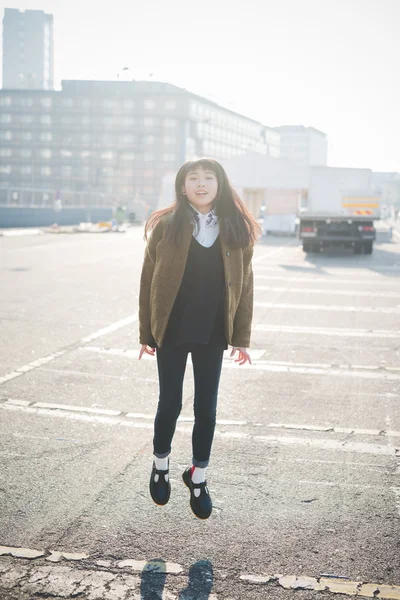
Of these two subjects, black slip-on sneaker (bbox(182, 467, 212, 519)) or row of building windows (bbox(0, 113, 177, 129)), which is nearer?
black slip-on sneaker (bbox(182, 467, 212, 519))

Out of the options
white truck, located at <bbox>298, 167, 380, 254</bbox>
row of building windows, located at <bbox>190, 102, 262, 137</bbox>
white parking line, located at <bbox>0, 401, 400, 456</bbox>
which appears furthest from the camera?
row of building windows, located at <bbox>190, 102, 262, 137</bbox>

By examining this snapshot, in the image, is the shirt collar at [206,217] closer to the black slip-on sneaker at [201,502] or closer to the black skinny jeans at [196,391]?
the black skinny jeans at [196,391]

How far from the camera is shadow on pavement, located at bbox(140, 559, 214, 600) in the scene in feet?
9.92

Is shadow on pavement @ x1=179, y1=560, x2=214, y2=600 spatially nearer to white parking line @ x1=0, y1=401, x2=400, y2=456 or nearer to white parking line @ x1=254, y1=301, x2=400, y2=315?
white parking line @ x1=0, y1=401, x2=400, y2=456

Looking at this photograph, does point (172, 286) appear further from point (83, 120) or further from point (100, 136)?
point (83, 120)

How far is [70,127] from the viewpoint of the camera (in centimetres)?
12212

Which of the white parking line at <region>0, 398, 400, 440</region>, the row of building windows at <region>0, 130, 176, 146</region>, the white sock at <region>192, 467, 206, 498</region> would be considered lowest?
the white parking line at <region>0, 398, 400, 440</region>

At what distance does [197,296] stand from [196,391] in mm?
479

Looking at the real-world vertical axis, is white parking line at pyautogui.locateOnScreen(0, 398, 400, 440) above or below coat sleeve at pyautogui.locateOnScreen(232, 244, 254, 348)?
below

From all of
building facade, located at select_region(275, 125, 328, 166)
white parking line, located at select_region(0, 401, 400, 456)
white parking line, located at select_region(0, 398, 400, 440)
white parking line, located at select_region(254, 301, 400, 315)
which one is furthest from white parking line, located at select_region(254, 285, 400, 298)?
building facade, located at select_region(275, 125, 328, 166)

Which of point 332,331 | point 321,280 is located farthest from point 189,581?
point 321,280

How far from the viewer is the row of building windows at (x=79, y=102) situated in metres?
119

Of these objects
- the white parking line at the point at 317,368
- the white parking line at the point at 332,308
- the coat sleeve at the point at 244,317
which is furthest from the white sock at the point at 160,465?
the white parking line at the point at 332,308

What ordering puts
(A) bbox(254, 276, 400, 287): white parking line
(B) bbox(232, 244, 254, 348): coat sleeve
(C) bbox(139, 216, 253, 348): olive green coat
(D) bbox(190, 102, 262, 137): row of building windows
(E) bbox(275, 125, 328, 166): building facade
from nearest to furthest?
(C) bbox(139, 216, 253, 348): olive green coat
(B) bbox(232, 244, 254, 348): coat sleeve
(A) bbox(254, 276, 400, 287): white parking line
(D) bbox(190, 102, 262, 137): row of building windows
(E) bbox(275, 125, 328, 166): building facade
